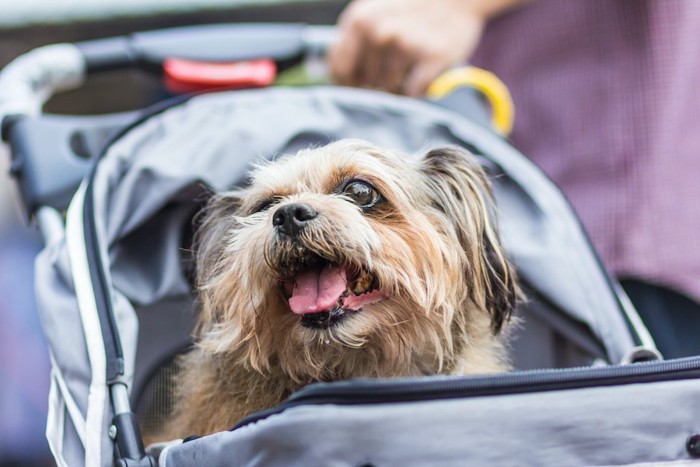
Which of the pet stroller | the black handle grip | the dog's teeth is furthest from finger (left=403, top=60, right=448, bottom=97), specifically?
the dog's teeth

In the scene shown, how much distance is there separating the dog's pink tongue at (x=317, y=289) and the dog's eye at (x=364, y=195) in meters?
0.19

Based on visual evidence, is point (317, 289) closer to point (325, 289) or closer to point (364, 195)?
point (325, 289)

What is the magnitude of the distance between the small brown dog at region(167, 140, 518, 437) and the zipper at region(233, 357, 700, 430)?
19.2 inches

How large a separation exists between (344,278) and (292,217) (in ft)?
0.57

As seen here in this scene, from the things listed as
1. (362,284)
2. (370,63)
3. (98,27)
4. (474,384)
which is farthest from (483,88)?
(98,27)

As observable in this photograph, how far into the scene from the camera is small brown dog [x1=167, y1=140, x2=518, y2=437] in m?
1.71

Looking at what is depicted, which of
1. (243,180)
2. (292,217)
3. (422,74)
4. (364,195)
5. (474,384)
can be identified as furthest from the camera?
(422,74)

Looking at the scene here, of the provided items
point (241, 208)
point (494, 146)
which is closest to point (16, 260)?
point (241, 208)

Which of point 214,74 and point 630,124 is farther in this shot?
point 214,74

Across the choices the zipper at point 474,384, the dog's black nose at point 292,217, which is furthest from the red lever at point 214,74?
the zipper at point 474,384

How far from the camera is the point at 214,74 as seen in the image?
276cm

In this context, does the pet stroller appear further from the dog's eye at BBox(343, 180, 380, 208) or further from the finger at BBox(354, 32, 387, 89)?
the dog's eye at BBox(343, 180, 380, 208)

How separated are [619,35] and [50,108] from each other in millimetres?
4834

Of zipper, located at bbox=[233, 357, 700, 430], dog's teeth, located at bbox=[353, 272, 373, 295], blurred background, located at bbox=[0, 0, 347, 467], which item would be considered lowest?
zipper, located at bbox=[233, 357, 700, 430]
